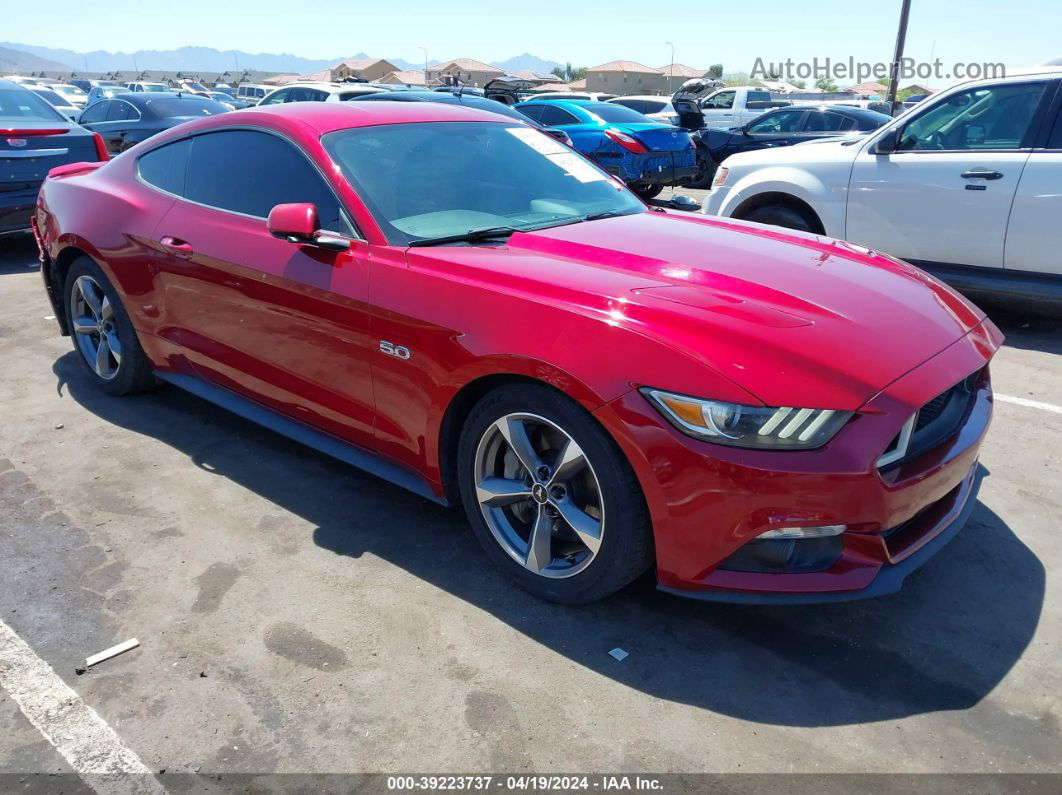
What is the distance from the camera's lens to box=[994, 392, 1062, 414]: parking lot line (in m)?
4.63

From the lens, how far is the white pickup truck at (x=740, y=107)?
19.2 m

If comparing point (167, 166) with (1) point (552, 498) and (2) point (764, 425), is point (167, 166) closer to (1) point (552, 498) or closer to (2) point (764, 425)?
(1) point (552, 498)

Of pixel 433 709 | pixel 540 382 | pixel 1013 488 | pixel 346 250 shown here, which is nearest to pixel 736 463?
pixel 540 382

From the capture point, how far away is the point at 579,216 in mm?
3713

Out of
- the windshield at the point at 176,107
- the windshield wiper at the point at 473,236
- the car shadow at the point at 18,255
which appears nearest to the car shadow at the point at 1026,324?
the windshield wiper at the point at 473,236

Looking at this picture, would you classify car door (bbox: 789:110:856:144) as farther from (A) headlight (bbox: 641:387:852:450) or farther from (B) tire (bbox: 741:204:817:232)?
(A) headlight (bbox: 641:387:852:450)

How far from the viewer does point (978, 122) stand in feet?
19.1

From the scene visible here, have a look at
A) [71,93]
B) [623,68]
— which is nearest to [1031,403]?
[71,93]

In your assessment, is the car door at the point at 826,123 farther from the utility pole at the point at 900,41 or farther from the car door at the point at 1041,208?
the utility pole at the point at 900,41

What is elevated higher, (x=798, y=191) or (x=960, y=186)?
(x=960, y=186)

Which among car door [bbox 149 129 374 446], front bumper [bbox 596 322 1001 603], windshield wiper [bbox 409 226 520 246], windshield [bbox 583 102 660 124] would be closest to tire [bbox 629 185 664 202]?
windshield [bbox 583 102 660 124]

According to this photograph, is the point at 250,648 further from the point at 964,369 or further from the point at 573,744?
the point at 964,369

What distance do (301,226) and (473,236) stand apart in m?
0.64

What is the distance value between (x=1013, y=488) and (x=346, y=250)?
9.88 ft
